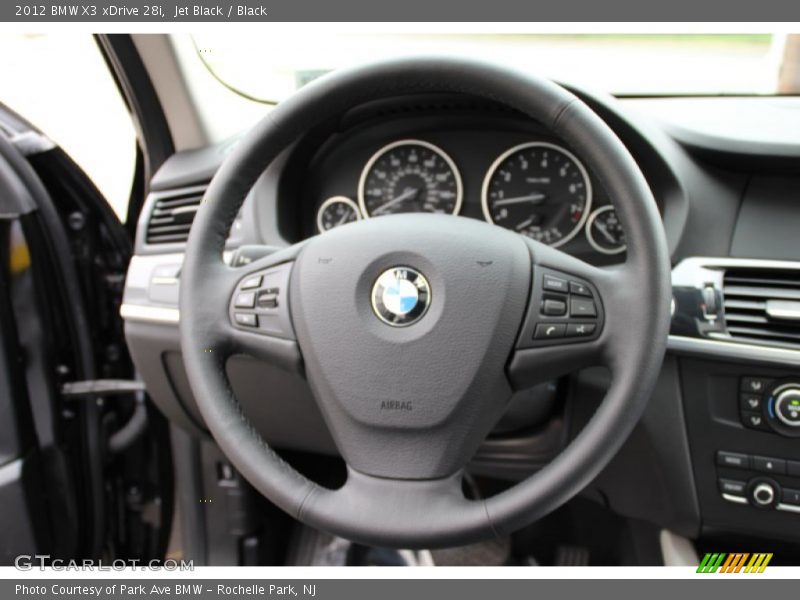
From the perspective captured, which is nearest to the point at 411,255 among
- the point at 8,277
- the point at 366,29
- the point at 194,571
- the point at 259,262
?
the point at 259,262

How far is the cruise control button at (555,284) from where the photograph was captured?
82 cm

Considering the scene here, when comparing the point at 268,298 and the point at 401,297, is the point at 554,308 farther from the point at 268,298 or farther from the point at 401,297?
the point at 268,298

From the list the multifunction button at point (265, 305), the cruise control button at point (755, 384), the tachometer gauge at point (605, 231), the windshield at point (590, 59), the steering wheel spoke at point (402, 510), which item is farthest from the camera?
the windshield at point (590, 59)

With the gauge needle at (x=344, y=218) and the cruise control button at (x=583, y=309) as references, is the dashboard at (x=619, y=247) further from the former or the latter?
the cruise control button at (x=583, y=309)

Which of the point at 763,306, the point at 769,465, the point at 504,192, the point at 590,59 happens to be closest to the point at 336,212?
the point at 504,192

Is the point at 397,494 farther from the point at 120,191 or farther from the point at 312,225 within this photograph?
Answer: the point at 120,191

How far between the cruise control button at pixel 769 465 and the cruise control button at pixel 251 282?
30.9 inches

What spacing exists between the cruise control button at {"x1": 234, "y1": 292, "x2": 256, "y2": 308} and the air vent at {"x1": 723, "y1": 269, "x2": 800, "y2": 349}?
69cm

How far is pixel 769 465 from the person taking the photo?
100cm

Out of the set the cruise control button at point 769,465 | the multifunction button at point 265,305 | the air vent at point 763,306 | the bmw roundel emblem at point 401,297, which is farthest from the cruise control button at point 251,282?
the cruise control button at point 769,465

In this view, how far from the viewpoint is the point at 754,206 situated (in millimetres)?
1063

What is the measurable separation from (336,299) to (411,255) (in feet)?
0.36

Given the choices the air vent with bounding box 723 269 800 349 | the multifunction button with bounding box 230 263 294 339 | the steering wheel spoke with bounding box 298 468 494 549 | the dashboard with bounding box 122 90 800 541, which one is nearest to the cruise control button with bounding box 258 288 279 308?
the multifunction button with bounding box 230 263 294 339

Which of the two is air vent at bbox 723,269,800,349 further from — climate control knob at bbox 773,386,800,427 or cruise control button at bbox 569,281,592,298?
cruise control button at bbox 569,281,592,298
